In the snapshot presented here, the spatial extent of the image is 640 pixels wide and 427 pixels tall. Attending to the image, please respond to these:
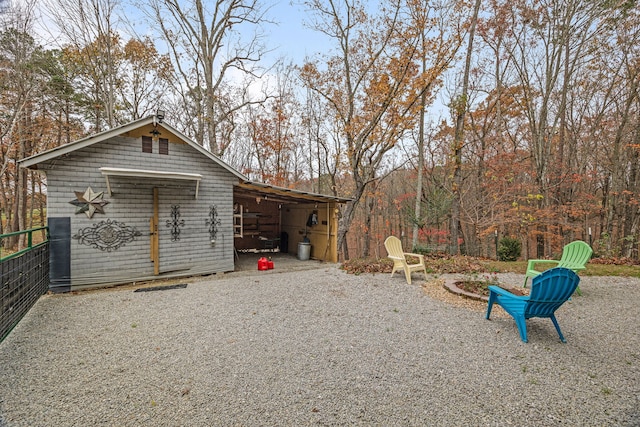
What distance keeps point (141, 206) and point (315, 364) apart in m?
5.36

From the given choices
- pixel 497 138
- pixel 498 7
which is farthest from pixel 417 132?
pixel 498 7

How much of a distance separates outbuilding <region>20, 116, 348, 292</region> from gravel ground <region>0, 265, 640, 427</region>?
42.3 inches

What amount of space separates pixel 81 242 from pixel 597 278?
1119 cm

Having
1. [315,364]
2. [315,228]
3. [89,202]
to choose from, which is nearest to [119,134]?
[89,202]

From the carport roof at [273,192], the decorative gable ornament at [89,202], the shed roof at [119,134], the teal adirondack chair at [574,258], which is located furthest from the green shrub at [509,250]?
the decorative gable ornament at [89,202]

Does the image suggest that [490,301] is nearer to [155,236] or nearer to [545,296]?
[545,296]

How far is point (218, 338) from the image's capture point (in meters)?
3.51

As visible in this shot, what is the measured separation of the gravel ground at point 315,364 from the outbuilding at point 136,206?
1.08m

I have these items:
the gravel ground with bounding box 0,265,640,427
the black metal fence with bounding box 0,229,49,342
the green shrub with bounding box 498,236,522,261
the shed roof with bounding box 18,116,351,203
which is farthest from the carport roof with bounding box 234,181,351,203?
the green shrub with bounding box 498,236,522,261

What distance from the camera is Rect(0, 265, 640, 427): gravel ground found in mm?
2164

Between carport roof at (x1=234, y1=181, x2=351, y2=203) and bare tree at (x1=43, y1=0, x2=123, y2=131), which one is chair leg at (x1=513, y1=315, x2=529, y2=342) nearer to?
carport roof at (x1=234, y1=181, x2=351, y2=203)

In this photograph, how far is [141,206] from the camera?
20.2ft

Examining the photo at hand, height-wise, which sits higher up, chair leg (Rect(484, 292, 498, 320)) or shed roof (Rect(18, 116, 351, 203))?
shed roof (Rect(18, 116, 351, 203))

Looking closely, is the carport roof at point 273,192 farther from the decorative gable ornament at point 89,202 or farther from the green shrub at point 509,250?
the green shrub at point 509,250
